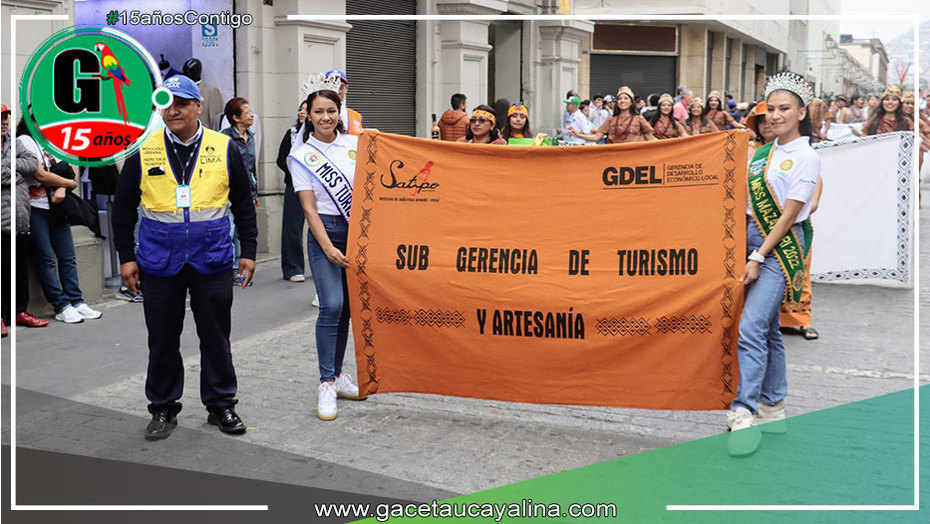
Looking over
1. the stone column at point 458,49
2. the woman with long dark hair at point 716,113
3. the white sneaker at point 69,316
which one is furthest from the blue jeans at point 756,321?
the stone column at point 458,49

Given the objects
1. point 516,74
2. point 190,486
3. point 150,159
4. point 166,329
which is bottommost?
point 190,486

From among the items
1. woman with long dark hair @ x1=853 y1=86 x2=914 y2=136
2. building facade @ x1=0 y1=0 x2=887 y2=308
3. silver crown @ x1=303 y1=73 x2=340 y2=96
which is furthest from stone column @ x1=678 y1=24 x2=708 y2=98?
silver crown @ x1=303 y1=73 x2=340 y2=96

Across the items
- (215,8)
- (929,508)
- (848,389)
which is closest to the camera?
(929,508)

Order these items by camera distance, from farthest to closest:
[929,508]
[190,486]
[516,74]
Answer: [516,74]
[190,486]
[929,508]

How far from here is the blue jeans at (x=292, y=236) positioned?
37.1 ft

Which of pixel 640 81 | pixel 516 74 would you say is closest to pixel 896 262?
pixel 516 74

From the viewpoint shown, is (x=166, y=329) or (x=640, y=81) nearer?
(x=166, y=329)

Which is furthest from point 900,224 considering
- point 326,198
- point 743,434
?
point 326,198

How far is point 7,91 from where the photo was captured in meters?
9.26

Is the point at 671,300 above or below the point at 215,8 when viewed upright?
below

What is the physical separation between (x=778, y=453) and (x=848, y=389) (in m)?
1.66

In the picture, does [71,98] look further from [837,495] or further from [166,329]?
[837,495]

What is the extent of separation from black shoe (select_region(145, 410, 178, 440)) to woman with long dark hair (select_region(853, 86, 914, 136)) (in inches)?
410

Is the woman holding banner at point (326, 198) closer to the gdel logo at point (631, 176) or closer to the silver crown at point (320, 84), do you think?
the silver crown at point (320, 84)
